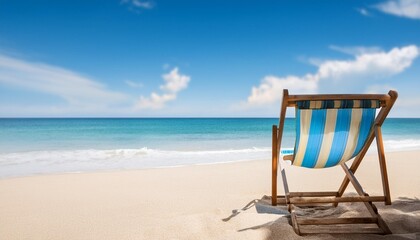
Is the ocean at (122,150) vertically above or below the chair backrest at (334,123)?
below

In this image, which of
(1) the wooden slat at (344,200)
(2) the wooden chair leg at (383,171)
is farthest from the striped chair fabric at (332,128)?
(1) the wooden slat at (344,200)

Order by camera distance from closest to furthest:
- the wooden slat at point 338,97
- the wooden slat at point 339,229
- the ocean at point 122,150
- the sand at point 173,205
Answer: the wooden slat at point 338,97 → the wooden slat at point 339,229 → the sand at point 173,205 → the ocean at point 122,150

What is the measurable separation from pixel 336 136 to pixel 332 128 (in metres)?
0.09

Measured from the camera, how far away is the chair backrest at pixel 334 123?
198 centimetres

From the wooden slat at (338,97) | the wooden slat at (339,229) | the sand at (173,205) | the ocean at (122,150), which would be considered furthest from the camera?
the ocean at (122,150)

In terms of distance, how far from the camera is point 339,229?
7.13ft

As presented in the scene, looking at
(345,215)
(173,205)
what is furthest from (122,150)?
(345,215)

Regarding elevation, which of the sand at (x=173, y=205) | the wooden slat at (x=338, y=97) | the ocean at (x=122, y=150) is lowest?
the ocean at (x=122, y=150)

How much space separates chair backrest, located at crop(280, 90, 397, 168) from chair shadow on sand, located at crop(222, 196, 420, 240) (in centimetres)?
59

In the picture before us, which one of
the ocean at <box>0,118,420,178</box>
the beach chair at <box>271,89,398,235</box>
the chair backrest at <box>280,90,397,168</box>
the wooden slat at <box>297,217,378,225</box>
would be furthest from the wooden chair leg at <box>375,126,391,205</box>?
the ocean at <box>0,118,420,178</box>

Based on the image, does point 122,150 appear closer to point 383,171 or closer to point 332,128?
point 332,128

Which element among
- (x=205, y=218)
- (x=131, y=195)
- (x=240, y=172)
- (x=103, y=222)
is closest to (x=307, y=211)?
(x=205, y=218)

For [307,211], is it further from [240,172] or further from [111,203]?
[240,172]

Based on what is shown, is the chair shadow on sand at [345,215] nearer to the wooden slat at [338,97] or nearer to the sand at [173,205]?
the sand at [173,205]
